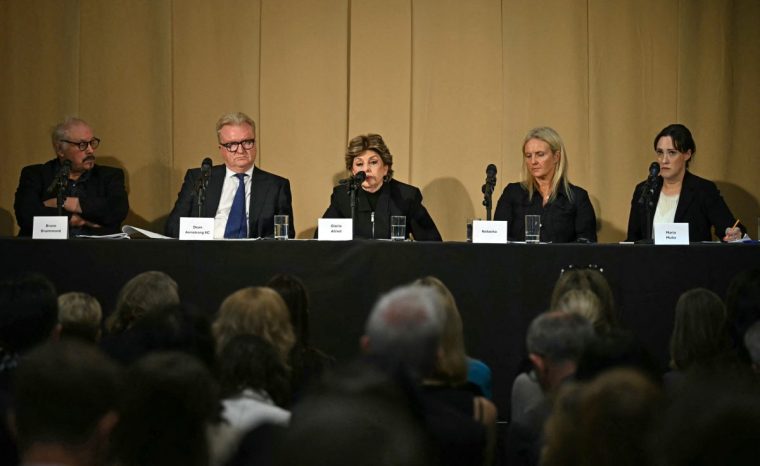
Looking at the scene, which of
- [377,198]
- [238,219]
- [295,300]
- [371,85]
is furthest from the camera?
[371,85]

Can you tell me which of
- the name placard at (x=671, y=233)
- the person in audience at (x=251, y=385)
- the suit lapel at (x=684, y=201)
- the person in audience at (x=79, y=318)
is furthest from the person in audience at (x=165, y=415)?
the suit lapel at (x=684, y=201)

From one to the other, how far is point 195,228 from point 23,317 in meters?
2.00

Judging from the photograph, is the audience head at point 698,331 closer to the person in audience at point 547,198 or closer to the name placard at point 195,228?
the person in audience at point 547,198

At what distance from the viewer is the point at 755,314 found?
306 cm

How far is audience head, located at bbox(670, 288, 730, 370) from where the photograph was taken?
290cm

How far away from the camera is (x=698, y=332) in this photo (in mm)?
2916

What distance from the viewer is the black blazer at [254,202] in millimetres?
5242

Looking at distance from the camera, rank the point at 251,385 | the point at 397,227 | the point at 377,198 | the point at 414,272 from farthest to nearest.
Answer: the point at 377,198 < the point at 397,227 < the point at 414,272 < the point at 251,385

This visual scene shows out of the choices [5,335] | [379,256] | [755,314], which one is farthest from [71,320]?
[755,314]

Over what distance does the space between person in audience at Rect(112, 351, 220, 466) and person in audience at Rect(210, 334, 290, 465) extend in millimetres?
417

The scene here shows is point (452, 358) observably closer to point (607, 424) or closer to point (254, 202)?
point (607, 424)

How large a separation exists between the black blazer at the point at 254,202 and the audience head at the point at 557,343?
2819mm

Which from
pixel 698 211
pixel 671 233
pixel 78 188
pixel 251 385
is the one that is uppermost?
pixel 78 188

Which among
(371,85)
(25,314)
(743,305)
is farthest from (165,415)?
(371,85)
